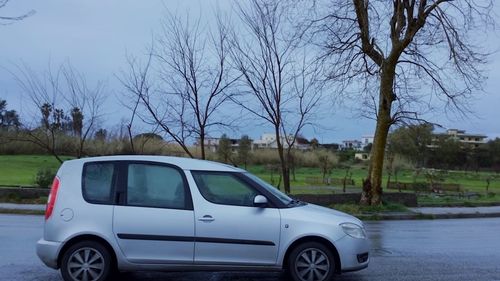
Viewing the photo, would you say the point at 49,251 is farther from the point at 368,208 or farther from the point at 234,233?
the point at 368,208

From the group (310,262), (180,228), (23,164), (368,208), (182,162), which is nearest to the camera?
(180,228)

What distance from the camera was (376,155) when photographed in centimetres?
2011

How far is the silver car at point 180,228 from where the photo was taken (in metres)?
7.13

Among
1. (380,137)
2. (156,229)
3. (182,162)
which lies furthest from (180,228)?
(380,137)

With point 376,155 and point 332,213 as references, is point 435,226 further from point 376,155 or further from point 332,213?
point 332,213

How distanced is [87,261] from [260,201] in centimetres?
232

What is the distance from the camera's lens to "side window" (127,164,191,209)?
7.26m

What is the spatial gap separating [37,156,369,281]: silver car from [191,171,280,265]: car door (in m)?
0.01

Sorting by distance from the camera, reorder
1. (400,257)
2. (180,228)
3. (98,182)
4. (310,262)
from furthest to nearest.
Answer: (400,257), (98,182), (310,262), (180,228)

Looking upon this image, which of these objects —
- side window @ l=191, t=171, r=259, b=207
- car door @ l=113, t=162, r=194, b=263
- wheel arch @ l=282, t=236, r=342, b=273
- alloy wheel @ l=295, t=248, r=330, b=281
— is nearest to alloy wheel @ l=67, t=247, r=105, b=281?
car door @ l=113, t=162, r=194, b=263

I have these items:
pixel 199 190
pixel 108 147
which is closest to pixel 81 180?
pixel 199 190

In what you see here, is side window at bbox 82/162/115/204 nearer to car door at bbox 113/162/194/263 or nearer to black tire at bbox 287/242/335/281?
car door at bbox 113/162/194/263

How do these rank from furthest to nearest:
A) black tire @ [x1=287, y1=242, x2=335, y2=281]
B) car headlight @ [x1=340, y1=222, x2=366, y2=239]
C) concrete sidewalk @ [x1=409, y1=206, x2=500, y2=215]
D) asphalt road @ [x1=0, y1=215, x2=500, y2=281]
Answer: concrete sidewalk @ [x1=409, y1=206, x2=500, y2=215]
asphalt road @ [x1=0, y1=215, x2=500, y2=281]
car headlight @ [x1=340, y1=222, x2=366, y2=239]
black tire @ [x1=287, y1=242, x2=335, y2=281]

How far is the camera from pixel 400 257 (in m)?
10.1
